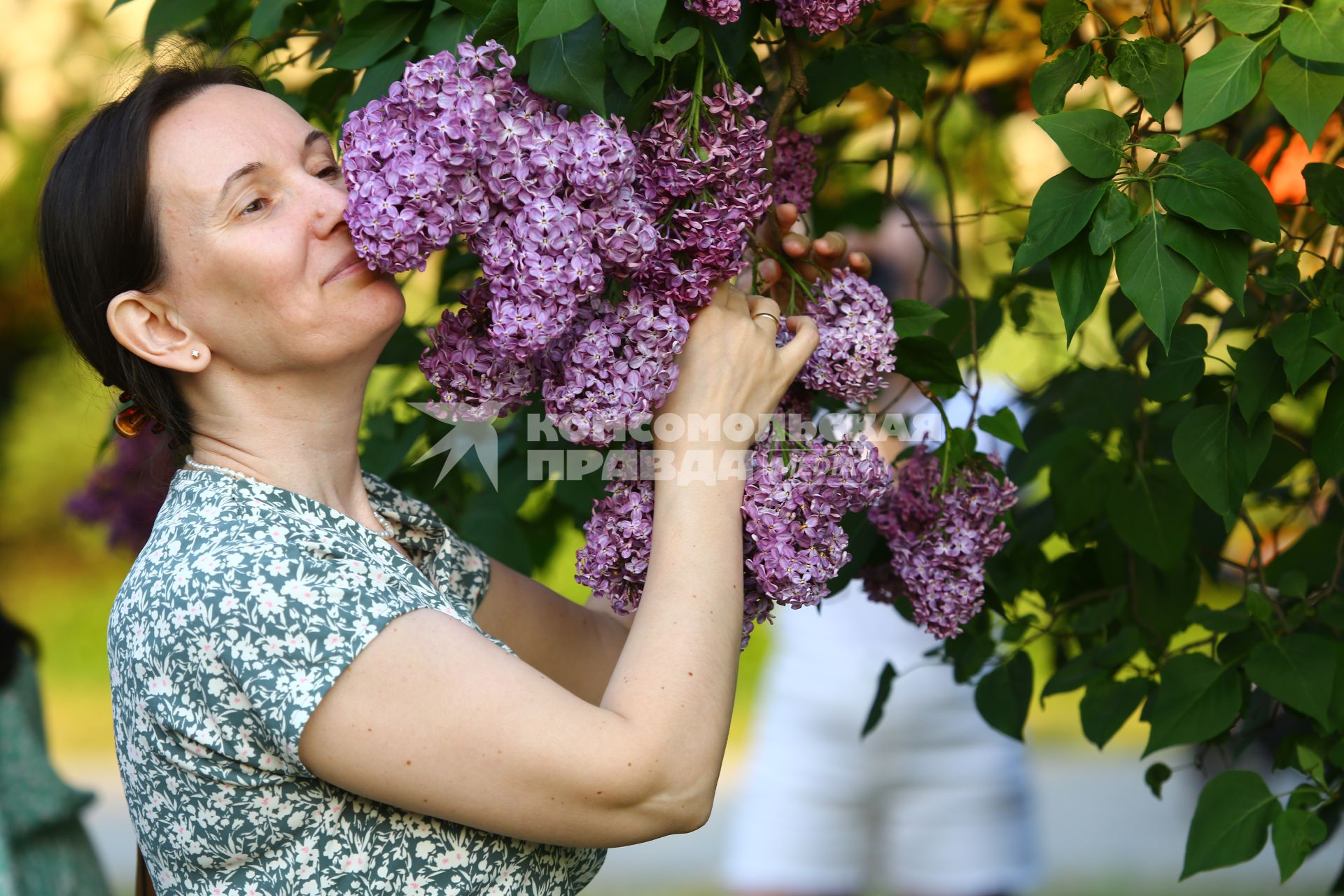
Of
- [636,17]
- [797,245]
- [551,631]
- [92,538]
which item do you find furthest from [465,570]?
[92,538]

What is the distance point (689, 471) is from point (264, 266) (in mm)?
478

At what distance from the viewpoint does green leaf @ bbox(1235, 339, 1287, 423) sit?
1.43 m

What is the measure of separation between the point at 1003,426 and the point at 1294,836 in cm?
62

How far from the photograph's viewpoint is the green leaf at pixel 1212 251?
124 centimetres

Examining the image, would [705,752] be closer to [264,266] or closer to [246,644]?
[246,644]

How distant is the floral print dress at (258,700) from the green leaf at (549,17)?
0.53 metres

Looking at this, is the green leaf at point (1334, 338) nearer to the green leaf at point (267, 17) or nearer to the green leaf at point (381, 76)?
the green leaf at point (381, 76)

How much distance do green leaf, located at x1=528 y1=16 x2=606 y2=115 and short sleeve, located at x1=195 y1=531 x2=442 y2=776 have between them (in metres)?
0.50

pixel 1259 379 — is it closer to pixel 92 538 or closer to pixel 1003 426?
pixel 1003 426

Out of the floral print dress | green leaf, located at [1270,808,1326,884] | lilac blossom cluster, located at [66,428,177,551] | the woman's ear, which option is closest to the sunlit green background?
lilac blossom cluster, located at [66,428,177,551]

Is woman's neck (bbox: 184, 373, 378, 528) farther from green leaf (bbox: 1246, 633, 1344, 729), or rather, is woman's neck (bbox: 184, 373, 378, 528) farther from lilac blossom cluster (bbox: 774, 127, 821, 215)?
green leaf (bbox: 1246, 633, 1344, 729)

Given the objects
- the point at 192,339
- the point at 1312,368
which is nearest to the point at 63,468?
the point at 192,339

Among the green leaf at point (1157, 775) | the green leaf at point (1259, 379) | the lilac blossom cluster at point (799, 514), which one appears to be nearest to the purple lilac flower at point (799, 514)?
the lilac blossom cluster at point (799, 514)

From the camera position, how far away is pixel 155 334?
1385 mm
